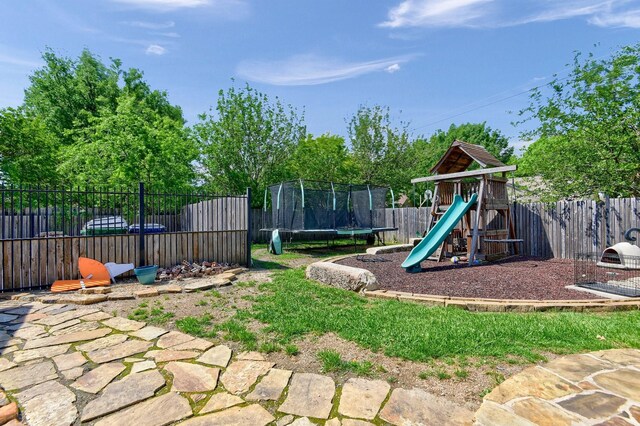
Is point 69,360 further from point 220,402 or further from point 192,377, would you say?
point 220,402

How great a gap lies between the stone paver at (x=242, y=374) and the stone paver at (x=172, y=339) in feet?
2.80

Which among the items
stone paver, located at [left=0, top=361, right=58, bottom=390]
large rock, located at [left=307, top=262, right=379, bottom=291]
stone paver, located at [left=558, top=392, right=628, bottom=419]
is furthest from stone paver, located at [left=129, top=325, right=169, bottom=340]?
stone paver, located at [left=558, top=392, right=628, bottom=419]

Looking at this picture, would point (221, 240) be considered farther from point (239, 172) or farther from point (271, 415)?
point (239, 172)

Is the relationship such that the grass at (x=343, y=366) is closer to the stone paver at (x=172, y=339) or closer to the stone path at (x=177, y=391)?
the stone path at (x=177, y=391)

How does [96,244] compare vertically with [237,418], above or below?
above

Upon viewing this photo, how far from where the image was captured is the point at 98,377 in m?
2.49

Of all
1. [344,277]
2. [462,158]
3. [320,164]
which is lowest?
[344,277]

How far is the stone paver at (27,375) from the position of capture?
2.39 m

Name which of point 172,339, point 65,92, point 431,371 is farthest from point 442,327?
point 65,92

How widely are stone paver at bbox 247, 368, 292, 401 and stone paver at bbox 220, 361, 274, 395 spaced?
7cm

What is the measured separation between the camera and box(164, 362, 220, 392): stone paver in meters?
2.31

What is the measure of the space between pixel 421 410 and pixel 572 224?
28.9 feet

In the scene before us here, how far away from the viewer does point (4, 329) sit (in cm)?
368

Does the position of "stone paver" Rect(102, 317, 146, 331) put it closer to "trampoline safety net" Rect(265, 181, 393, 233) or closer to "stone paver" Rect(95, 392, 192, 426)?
"stone paver" Rect(95, 392, 192, 426)
